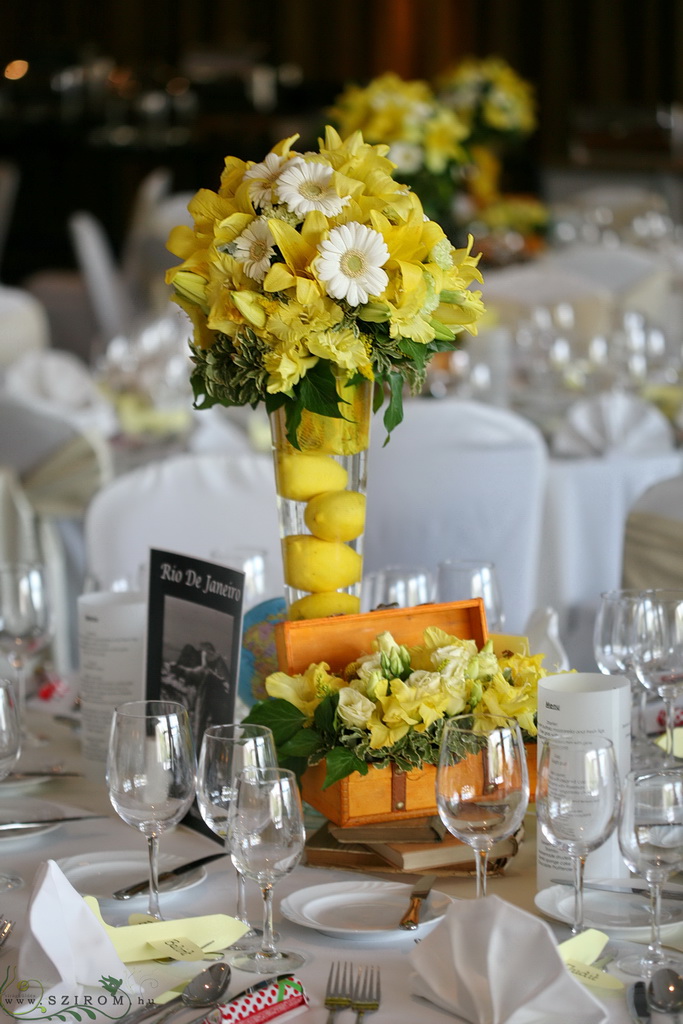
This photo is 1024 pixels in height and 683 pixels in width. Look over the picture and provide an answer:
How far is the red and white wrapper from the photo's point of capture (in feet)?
3.80

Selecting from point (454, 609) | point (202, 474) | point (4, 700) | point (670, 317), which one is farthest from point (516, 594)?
point (670, 317)

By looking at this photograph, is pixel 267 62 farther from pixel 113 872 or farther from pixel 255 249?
pixel 113 872

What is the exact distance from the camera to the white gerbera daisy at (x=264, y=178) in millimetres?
1513

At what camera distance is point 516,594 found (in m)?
3.02

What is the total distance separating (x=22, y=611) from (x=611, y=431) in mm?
1972

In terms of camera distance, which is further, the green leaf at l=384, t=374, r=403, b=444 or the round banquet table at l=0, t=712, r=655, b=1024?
the green leaf at l=384, t=374, r=403, b=444

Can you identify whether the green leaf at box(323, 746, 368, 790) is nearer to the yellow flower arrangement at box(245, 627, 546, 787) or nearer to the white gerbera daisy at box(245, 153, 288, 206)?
the yellow flower arrangement at box(245, 627, 546, 787)

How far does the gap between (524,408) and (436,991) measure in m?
3.12

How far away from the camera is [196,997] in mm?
1187

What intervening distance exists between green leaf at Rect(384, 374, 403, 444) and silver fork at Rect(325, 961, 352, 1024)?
589 millimetres

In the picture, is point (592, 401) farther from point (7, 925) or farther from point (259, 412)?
point (7, 925)

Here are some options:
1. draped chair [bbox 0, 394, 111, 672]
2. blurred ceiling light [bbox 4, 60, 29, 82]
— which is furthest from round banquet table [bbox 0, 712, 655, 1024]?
blurred ceiling light [bbox 4, 60, 29, 82]

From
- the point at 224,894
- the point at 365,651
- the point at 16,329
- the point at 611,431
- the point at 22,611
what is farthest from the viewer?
the point at 16,329
